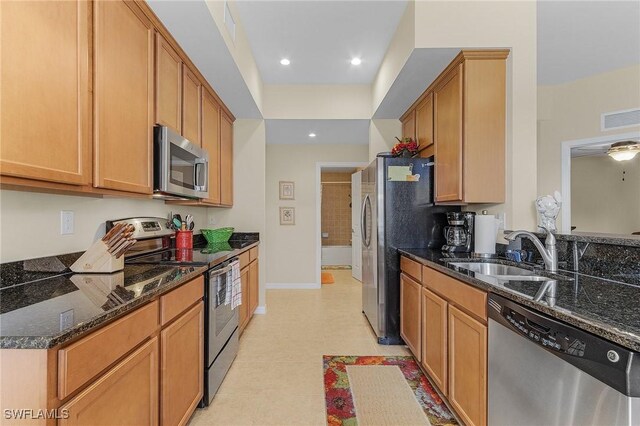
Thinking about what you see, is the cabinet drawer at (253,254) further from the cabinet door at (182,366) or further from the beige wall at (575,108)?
the beige wall at (575,108)

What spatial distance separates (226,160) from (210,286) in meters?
1.93

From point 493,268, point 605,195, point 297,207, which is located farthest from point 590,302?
point 605,195

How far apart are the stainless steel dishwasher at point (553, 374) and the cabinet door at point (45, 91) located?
6.25 feet

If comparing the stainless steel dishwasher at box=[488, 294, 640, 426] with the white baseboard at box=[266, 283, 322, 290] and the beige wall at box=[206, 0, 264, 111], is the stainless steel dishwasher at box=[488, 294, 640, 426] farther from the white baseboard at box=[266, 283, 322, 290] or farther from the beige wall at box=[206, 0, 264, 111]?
the white baseboard at box=[266, 283, 322, 290]

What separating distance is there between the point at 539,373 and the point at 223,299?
1854mm

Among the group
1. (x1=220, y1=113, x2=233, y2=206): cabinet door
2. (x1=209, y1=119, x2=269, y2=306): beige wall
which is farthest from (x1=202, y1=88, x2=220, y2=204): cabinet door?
(x1=209, y1=119, x2=269, y2=306): beige wall

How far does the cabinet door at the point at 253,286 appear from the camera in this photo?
3222 mm

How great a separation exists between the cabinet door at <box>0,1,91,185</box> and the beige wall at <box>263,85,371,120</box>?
256 cm

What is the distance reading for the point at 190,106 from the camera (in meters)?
2.45

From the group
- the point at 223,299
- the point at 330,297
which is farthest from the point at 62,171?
the point at 330,297

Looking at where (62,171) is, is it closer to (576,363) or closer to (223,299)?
(223,299)

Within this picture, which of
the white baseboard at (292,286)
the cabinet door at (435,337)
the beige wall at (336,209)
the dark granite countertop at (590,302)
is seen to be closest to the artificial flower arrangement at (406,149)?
the cabinet door at (435,337)

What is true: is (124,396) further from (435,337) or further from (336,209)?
(336,209)

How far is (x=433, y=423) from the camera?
69.1 inches
